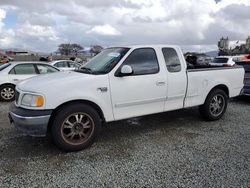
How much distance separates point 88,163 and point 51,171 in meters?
0.55

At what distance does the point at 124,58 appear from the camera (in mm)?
4348

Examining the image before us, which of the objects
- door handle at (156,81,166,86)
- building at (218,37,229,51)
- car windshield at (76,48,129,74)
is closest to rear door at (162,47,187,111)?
door handle at (156,81,166,86)

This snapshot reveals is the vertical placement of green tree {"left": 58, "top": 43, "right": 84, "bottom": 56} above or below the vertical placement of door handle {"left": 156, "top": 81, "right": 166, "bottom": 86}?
above

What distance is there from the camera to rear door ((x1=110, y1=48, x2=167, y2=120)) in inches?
166

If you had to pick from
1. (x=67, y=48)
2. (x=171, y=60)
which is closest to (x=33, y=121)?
(x=171, y=60)

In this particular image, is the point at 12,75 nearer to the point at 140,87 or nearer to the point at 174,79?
the point at 140,87

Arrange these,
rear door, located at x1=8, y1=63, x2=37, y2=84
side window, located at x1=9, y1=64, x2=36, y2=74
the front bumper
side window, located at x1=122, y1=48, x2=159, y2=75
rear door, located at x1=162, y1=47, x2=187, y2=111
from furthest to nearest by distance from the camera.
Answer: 1. side window, located at x1=9, y1=64, x2=36, y2=74
2. rear door, located at x1=8, y1=63, x2=37, y2=84
3. rear door, located at x1=162, y1=47, x2=187, y2=111
4. side window, located at x1=122, y1=48, x2=159, y2=75
5. the front bumper

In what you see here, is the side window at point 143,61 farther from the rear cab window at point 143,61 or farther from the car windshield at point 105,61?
the car windshield at point 105,61

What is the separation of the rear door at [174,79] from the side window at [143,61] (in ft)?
0.94

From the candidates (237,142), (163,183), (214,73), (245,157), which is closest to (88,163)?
(163,183)

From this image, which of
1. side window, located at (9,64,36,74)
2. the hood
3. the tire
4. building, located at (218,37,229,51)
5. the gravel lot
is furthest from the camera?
building, located at (218,37,229,51)

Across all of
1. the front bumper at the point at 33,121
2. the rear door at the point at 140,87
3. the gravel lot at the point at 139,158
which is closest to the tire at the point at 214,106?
the gravel lot at the point at 139,158

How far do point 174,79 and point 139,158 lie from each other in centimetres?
188

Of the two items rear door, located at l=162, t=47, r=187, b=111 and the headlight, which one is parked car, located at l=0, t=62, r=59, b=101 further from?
rear door, located at l=162, t=47, r=187, b=111
